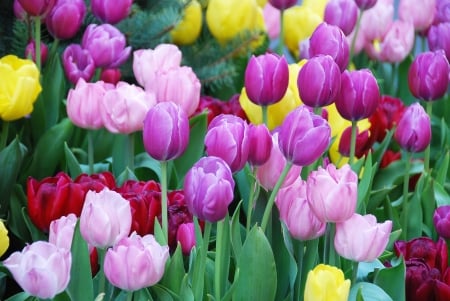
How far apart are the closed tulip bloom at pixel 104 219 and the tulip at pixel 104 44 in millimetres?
572

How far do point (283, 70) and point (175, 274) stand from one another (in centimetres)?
29

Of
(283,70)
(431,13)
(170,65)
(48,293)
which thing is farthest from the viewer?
(431,13)

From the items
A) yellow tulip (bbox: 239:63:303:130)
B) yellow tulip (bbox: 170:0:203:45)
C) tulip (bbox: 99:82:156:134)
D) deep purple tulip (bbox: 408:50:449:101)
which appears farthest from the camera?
yellow tulip (bbox: 170:0:203:45)

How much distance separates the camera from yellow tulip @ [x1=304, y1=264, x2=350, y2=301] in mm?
981

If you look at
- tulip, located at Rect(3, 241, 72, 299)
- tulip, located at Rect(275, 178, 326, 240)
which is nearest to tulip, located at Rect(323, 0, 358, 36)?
tulip, located at Rect(275, 178, 326, 240)

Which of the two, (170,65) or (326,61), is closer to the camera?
(326,61)

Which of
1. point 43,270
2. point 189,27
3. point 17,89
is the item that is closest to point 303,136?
point 43,270

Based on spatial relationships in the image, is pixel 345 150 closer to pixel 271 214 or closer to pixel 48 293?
pixel 271 214

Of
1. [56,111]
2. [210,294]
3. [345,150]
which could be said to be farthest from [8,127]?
[210,294]

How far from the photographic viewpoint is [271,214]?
3.94ft

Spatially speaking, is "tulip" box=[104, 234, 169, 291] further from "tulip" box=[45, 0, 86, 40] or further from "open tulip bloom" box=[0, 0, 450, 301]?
"tulip" box=[45, 0, 86, 40]

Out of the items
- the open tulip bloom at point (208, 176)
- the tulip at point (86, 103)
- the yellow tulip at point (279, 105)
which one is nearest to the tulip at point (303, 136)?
the open tulip bloom at point (208, 176)

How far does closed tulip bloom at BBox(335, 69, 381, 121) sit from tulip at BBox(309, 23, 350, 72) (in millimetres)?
26

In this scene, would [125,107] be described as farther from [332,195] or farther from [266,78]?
[332,195]
